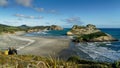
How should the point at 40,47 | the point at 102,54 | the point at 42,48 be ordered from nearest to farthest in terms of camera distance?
the point at 102,54
the point at 42,48
the point at 40,47

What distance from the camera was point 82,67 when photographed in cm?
1270

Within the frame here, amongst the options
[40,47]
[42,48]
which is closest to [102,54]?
[42,48]

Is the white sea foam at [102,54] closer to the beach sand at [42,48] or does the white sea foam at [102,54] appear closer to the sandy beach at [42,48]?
the beach sand at [42,48]

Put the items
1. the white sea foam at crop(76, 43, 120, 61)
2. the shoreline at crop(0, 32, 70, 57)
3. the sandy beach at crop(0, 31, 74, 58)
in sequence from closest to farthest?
the white sea foam at crop(76, 43, 120, 61), the sandy beach at crop(0, 31, 74, 58), the shoreline at crop(0, 32, 70, 57)

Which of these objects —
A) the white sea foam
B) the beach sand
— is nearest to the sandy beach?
the beach sand

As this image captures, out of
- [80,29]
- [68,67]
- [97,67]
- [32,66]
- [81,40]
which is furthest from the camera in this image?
[80,29]

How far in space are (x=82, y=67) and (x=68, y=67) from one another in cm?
243

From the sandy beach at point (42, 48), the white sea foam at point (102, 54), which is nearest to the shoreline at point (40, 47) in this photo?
the sandy beach at point (42, 48)

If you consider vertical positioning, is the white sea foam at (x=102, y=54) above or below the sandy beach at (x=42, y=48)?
below

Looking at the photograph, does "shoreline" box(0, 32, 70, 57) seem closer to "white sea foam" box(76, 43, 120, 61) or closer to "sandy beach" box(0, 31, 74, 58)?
"sandy beach" box(0, 31, 74, 58)

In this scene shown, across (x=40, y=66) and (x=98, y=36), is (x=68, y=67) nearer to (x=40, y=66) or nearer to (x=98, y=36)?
(x=40, y=66)

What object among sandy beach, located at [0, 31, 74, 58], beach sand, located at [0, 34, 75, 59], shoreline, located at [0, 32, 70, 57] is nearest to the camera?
beach sand, located at [0, 34, 75, 59]

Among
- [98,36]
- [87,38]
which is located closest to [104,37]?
[98,36]

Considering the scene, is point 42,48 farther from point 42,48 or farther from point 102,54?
point 102,54
